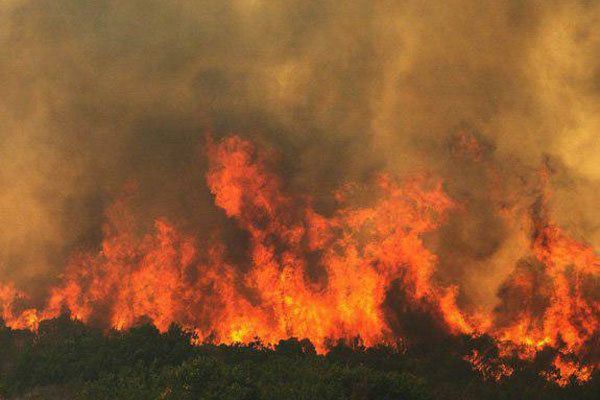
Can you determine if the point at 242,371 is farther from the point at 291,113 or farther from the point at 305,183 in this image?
the point at 291,113

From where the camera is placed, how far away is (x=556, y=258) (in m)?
31.4

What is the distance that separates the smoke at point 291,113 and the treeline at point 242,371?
24.5 ft

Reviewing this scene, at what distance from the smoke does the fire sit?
1.35 meters

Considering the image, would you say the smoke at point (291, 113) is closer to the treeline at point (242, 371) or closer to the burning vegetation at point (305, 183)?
the burning vegetation at point (305, 183)

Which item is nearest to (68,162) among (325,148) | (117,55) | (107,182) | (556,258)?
(107,182)

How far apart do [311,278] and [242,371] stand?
11.2 metres

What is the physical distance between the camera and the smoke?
35.8 metres

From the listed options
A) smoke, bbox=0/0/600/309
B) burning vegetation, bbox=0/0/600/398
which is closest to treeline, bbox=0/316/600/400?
burning vegetation, bbox=0/0/600/398

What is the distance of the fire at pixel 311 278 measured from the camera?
99.1 feet

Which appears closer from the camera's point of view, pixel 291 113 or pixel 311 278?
pixel 311 278

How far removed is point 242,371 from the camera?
23078mm

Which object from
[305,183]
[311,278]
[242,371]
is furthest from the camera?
[305,183]

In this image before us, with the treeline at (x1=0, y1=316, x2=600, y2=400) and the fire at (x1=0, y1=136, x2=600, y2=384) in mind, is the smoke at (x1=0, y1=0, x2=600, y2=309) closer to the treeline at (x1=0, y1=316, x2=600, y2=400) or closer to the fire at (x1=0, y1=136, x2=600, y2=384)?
the fire at (x1=0, y1=136, x2=600, y2=384)

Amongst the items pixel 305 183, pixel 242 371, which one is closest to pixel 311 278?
pixel 305 183
